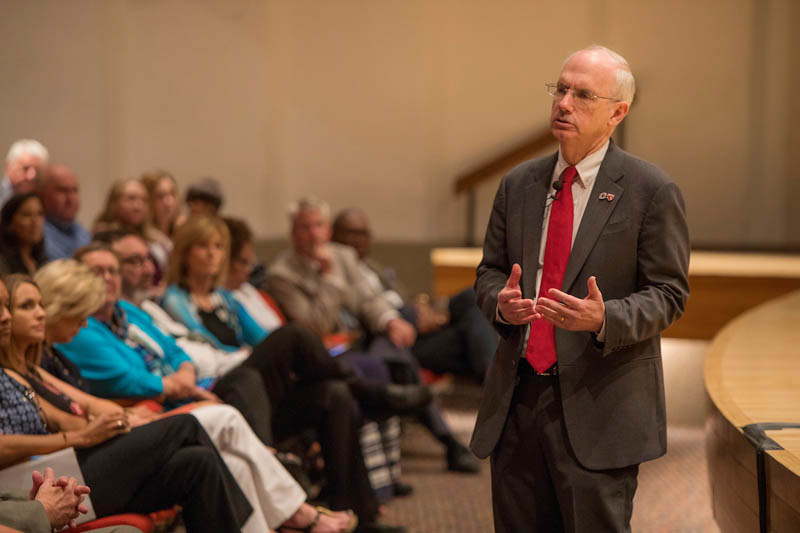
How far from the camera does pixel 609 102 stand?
1.83 meters

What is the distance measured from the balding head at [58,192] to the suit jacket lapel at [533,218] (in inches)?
116

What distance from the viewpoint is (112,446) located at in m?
2.40

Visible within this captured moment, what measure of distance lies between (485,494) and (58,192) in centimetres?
227

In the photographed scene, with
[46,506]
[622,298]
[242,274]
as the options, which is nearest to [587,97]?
[622,298]

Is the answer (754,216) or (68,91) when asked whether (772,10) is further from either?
(68,91)

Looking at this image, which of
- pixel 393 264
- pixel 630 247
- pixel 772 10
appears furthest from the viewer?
pixel 393 264

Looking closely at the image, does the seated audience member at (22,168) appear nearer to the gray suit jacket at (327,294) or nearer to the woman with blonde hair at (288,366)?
the gray suit jacket at (327,294)

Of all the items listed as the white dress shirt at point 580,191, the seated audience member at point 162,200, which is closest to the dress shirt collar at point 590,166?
the white dress shirt at point 580,191

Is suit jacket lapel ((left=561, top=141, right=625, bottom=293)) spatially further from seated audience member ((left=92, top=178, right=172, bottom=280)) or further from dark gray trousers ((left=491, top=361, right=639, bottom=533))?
seated audience member ((left=92, top=178, right=172, bottom=280))

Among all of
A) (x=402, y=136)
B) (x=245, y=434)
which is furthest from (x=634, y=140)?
(x=245, y=434)

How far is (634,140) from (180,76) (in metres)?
3.14

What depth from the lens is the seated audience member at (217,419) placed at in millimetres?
2633

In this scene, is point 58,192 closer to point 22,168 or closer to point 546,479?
point 22,168

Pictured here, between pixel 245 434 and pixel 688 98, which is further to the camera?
pixel 688 98
